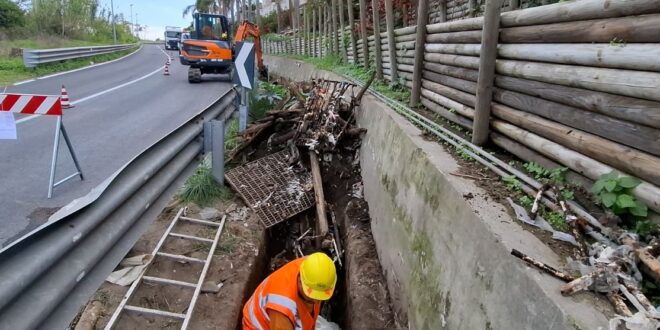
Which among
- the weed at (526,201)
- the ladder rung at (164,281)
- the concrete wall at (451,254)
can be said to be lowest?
the ladder rung at (164,281)

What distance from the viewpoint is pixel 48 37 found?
2666cm

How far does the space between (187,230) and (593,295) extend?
163 inches

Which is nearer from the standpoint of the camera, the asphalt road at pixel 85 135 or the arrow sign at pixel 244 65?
the asphalt road at pixel 85 135

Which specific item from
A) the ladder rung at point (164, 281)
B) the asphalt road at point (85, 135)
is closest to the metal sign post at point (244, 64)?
the asphalt road at point (85, 135)

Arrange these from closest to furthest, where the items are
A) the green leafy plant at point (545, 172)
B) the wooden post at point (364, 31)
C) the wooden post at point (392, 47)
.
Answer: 1. the green leafy plant at point (545, 172)
2. the wooden post at point (392, 47)
3. the wooden post at point (364, 31)

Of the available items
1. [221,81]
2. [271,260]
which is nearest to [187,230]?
[271,260]

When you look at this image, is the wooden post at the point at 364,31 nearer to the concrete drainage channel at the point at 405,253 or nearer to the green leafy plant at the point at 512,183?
the concrete drainage channel at the point at 405,253

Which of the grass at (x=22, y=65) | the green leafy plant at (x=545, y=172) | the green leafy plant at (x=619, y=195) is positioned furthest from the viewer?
the grass at (x=22, y=65)

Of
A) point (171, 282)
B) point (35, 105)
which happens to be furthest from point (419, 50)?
point (35, 105)

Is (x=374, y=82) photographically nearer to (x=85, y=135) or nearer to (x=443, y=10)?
(x=443, y=10)

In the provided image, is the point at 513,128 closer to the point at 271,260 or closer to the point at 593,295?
the point at 593,295

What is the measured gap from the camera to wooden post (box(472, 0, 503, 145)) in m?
4.21

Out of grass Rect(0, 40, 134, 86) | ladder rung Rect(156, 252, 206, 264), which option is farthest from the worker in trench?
grass Rect(0, 40, 134, 86)

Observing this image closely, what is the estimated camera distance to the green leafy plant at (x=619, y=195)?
2480 mm
